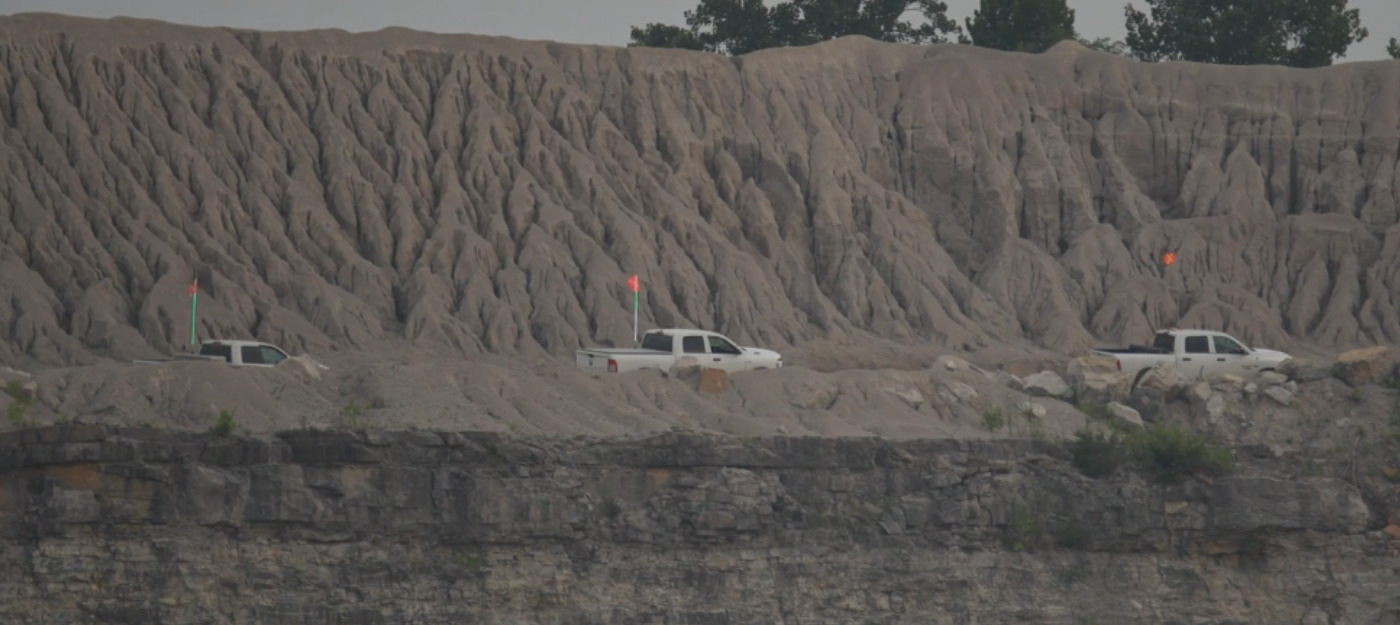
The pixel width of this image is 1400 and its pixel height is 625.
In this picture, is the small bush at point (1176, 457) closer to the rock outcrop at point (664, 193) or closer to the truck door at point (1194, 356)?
the truck door at point (1194, 356)

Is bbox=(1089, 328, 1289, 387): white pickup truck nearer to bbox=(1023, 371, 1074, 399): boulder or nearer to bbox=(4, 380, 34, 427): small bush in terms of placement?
bbox=(1023, 371, 1074, 399): boulder

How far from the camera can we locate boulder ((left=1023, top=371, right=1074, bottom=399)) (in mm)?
58281

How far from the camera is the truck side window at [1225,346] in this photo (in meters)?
61.3

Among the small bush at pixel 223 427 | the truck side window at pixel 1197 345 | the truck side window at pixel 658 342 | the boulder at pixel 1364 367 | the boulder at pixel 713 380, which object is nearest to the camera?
the small bush at pixel 223 427

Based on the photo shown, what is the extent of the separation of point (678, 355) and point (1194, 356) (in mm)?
12221

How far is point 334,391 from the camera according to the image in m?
52.5

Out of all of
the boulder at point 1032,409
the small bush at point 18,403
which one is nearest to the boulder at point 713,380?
the boulder at point 1032,409

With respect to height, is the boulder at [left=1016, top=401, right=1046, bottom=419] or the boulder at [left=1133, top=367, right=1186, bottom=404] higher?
the boulder at [left=1133, top=367, right=1186, bottom=404]

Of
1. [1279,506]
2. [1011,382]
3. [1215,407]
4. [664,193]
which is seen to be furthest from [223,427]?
[1215,407]

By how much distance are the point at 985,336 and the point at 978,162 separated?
680cm

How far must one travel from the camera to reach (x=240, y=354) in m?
54.8

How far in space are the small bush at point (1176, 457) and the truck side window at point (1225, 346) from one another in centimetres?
617

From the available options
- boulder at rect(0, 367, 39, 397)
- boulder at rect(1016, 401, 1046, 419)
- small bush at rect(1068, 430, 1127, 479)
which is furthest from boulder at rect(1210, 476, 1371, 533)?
boulder at rect(0, 367, 39, 397)

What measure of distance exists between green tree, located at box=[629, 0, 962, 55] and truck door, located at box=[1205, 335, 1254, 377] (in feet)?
111
